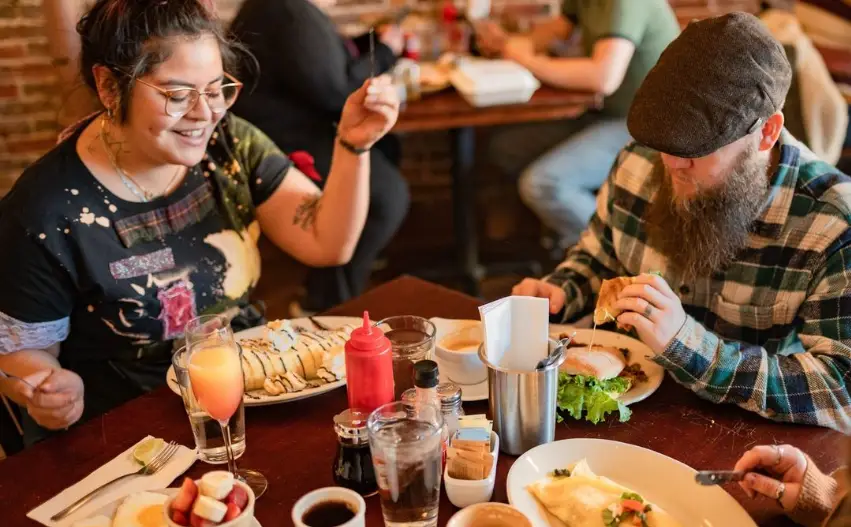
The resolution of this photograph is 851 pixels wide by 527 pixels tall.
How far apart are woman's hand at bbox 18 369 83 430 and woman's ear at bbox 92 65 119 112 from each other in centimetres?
60

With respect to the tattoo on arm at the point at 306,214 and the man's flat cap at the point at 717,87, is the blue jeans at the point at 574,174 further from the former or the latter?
the man's flat cap at the point at 717,87

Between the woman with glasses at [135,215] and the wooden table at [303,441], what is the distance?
17 cm

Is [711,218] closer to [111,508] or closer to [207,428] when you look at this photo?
[207,428]

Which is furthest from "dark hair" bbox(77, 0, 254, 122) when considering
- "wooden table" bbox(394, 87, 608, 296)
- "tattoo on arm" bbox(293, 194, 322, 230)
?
"wooden table" bbox(394, 87, 608, 296)

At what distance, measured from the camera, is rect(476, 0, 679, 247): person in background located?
10.2 ft

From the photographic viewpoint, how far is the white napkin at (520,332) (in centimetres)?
138

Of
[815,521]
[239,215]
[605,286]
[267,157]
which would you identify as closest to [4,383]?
[239,215]

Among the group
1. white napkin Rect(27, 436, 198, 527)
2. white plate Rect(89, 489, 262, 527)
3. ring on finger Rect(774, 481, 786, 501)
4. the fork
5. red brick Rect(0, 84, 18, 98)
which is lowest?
white napkin Rect(27, 436, 198, 527)

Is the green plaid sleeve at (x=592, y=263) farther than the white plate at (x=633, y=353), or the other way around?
the green plaid sleeve at (x=592, y=263)

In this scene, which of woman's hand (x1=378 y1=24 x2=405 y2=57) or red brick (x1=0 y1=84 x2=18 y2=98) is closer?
woman's hand (x1=378 y1=24 x2=405 y2=57)

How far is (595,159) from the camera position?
3.49 metres

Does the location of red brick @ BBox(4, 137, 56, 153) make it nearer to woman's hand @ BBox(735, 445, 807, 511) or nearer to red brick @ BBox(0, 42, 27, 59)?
red brick @ BBox(0, 42, 27, 59)

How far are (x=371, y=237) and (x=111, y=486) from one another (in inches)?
86.0

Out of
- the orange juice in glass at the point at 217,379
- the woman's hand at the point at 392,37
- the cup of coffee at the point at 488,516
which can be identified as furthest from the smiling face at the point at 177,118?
the woman's hand at the point at 392,37
